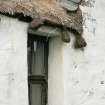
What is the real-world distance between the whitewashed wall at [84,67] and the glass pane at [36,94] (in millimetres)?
171

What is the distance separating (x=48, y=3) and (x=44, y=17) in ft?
1.51

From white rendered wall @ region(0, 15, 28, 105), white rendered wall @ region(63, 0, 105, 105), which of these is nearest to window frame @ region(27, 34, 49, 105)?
white rendered wall @ region(63, 0, 105, 105)

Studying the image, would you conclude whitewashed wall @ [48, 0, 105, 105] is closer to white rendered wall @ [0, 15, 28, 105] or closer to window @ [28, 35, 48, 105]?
window @ [28, 35, 48, 105]

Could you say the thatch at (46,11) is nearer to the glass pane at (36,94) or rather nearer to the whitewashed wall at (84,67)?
the whitewashed wall at (84,67)

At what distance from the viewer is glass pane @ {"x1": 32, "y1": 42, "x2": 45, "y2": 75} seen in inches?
265

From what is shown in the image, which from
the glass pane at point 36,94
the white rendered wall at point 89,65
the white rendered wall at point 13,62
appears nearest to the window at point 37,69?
the glass pane at point 36,94

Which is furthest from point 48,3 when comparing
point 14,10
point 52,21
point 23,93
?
point 23,93

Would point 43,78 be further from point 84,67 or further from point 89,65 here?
point 89,65

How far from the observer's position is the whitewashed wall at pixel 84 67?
677cm

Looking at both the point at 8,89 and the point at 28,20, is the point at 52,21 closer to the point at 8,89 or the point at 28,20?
the point at 28,20

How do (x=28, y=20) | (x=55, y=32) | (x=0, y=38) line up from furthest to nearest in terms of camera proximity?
1. (x=55, y=32)
2. (x=28, y=20)
3. (x=0, y=38)

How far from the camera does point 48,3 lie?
6.75m

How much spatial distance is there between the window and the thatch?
394 mm

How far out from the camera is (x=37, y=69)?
681 cm
